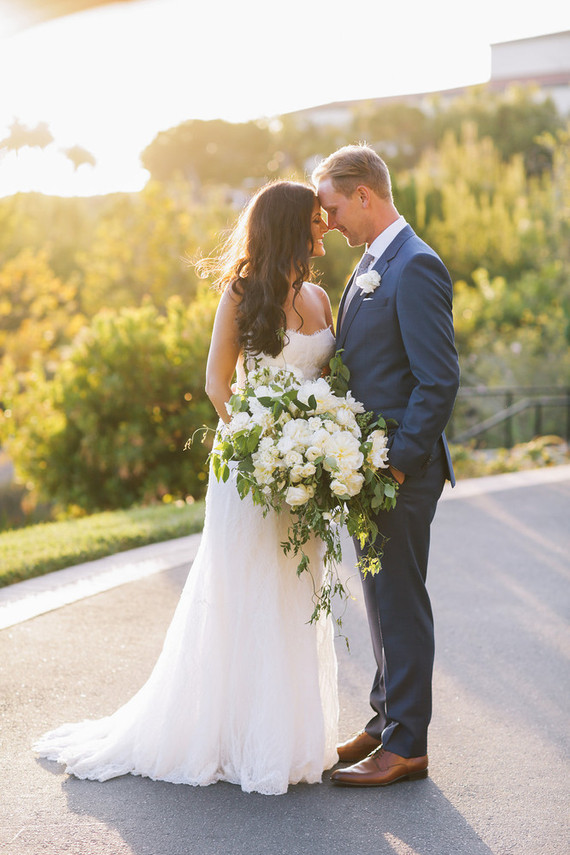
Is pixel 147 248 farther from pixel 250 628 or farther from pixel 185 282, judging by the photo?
pixel 250 628

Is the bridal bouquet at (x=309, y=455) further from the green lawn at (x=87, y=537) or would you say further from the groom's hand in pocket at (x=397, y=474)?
the green lawn at (x=87, y=537)

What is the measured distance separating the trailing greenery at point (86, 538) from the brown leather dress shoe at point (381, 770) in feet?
11.1

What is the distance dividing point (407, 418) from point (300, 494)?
1.54 ft

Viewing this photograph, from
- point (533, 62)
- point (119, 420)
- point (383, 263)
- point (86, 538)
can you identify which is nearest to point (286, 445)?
point (383, 263)

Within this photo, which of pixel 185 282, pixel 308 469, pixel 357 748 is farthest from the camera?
pixel 185 282

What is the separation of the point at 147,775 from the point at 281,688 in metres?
0.61

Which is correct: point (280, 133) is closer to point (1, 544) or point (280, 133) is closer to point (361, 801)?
point (1, 544)

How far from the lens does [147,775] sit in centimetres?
341

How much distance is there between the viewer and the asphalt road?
2975 mm

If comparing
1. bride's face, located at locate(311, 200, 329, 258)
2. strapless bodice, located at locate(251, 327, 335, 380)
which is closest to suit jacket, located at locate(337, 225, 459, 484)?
strapless bodice, located at locate(251, 327, 335, 380)

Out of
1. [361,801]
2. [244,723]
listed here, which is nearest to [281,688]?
[244,723]

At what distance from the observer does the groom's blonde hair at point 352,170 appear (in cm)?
328

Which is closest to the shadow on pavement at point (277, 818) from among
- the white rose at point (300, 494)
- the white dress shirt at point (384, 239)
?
the white rose at point (300, 494)

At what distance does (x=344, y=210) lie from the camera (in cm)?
335
